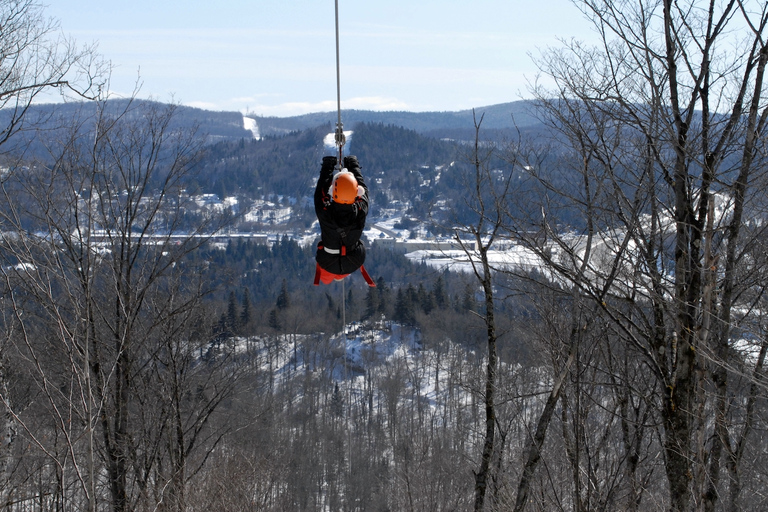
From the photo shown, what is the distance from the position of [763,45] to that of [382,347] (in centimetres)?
5430

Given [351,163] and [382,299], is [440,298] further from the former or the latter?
[351,163]

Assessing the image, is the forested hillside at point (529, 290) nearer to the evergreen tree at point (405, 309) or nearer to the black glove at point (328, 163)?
the black glove at point (328, 163)

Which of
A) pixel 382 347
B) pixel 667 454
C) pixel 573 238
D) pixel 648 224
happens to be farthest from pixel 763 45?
pixel 382 347

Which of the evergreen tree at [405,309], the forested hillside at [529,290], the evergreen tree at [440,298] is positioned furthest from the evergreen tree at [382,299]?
the forested hillside at [529,290]

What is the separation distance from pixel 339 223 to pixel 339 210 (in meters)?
0.15

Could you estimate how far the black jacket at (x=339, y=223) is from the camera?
5598mm

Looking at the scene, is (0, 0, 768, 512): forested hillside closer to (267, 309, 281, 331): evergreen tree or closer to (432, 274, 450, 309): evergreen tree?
(267, 309, 281, 331): evergreen tree

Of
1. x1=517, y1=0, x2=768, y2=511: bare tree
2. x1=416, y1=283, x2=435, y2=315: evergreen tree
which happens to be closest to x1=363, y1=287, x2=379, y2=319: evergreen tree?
x1=416, y1=283, x2=435, y2=315: evergreen tree

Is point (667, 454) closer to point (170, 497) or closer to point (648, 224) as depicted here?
point (648, 224)

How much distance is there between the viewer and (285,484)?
3672 cm

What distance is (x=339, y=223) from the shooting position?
18.6 ft

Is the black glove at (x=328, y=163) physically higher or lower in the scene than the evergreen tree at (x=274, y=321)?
higher

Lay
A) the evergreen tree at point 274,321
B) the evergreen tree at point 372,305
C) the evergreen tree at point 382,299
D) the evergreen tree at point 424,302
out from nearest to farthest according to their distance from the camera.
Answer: the evergreen tree at point 274,321
the evergreen tree at point 372,305
the evergreen tree at point 382,299
the evergreen tree at point 424,302

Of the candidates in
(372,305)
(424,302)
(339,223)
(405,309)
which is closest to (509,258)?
(339,223)
